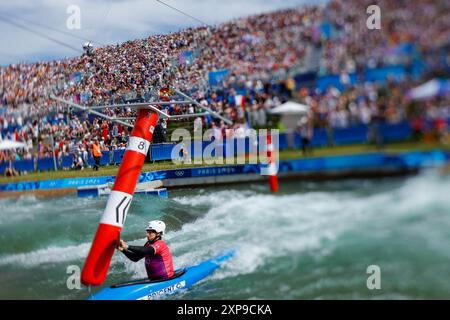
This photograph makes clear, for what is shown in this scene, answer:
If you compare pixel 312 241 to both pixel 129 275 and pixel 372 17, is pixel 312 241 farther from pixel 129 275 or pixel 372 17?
pixel 372 17

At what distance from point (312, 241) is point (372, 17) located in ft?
7.46

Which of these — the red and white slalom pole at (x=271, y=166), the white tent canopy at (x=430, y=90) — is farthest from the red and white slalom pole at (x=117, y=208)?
the white tent canopy at (x=430, y=90)

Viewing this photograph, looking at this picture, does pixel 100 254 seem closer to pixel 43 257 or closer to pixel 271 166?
pixel 271 166

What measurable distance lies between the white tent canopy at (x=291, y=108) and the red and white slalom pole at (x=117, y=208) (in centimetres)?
76

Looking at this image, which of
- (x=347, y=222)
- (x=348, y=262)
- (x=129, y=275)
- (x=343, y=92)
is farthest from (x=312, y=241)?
(x=343, y=92)

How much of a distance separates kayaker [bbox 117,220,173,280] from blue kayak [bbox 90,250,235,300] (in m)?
0.06

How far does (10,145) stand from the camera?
3383 millimetres

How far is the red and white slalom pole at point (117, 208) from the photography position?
262 cm

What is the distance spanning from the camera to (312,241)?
4.28m

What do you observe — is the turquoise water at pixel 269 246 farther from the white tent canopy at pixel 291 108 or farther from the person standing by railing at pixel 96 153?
the white tent canopy at pixel 291 108

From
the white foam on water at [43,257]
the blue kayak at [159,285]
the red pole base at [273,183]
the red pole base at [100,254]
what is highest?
the red pole base at [273,183]

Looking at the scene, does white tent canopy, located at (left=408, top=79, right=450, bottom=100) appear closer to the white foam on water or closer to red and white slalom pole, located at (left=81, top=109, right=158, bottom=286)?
red and white slalom pole, located at (left=81, top=109, right=158, bottom=286)

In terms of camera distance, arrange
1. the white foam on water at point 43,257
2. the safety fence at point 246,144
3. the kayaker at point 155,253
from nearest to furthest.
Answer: the safety fence at point 246,144, the kayaker at point 155,253, the white foam on water at point 43,257

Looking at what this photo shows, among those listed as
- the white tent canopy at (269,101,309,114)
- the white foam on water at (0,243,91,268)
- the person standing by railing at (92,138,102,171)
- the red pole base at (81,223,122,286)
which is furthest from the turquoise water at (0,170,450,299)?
the white tent canopy at (269,101,309,114)
